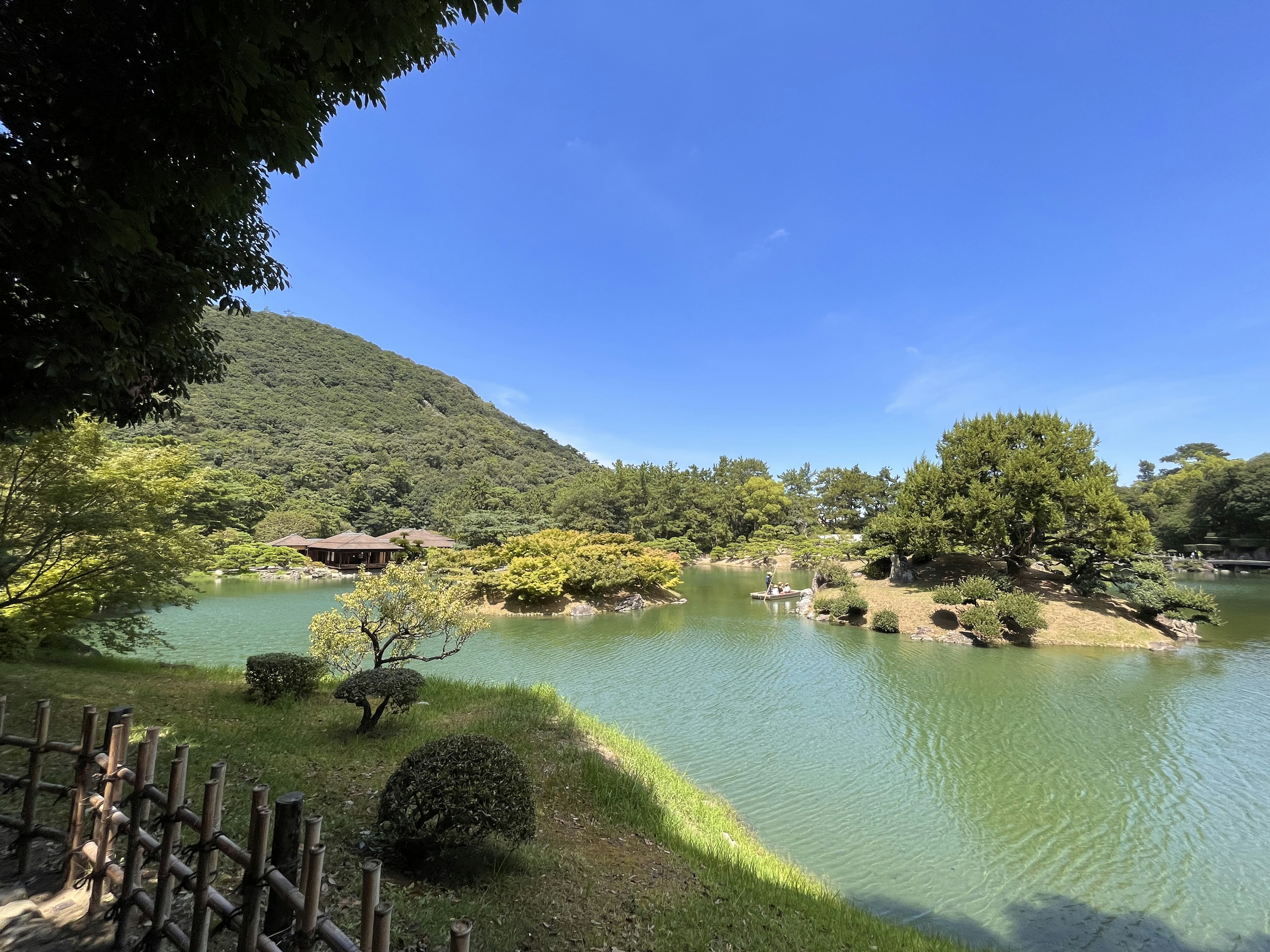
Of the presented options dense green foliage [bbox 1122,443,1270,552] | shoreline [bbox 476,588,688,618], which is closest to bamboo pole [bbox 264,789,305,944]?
shoreline [bbox 476,588,688,618]

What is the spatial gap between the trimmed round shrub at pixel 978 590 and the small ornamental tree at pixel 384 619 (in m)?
15.1

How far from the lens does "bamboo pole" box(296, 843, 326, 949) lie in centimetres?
196

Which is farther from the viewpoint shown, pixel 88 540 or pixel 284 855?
pixel 88 540

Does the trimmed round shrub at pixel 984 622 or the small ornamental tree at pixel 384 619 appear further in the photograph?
the trimmed round shrub at pixel 984 622

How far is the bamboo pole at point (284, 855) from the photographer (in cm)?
216

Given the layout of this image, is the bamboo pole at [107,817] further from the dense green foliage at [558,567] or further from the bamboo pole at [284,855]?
the dense green foliage at [558,567]

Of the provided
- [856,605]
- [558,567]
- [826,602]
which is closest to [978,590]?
[856,605]

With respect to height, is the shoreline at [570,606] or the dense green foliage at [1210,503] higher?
the dense green foliage at [1210,503]

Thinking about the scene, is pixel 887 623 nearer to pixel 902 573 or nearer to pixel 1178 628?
pixel 902 573

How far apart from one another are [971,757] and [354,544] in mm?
32269

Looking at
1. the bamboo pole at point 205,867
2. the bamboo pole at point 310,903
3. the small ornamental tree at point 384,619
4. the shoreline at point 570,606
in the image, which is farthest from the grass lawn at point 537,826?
the shoreline at point 570,606

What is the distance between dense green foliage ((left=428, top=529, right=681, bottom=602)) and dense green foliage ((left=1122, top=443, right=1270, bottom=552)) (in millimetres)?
30594

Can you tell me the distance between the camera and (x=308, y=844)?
6.64ft

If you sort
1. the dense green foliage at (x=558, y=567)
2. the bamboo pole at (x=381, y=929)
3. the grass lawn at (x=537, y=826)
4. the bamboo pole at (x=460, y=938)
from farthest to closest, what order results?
1. the dense green foliage at (x=558, y=567)
2. the grass lawn at (x=537, y=826)
3. the bamboo pole at (x=381, y=929)
4. the bamboo pole at (x=460, y=938)
